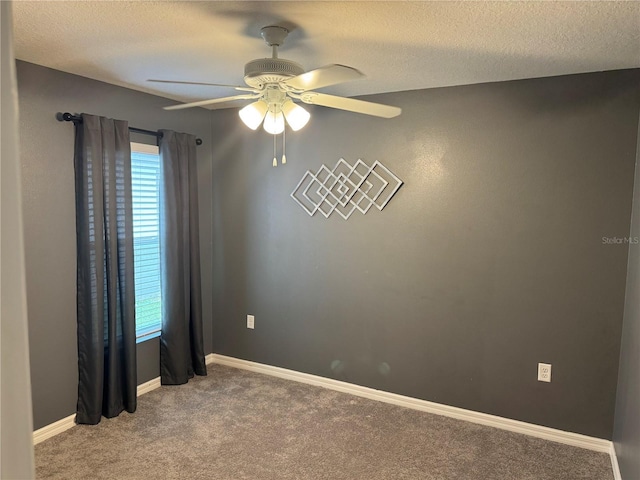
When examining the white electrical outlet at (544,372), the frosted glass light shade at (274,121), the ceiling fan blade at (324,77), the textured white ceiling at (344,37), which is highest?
the textured white ceiling at (344,37)

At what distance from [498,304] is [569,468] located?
1.01 metres

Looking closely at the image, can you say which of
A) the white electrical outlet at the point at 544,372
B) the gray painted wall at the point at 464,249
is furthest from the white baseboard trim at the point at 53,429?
the white electrical outlet at the point at 544,372

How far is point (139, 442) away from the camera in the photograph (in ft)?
9.62

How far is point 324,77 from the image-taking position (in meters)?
1.92

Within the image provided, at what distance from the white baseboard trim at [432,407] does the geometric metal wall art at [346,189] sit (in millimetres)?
1335

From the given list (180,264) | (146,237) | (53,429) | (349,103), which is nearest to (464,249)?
(349,103)

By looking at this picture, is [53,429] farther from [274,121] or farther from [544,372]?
[544,372]

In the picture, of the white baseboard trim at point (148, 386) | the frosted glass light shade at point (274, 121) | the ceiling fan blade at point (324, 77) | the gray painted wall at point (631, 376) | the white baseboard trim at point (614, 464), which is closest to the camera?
the ceiling fan blade at point (324, 77)

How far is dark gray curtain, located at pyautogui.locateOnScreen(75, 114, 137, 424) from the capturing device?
3.05 metres

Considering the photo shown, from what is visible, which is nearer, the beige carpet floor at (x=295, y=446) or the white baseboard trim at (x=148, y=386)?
the beige carpet floor at (x=295, y=446)

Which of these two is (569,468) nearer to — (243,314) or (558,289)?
(558,289)

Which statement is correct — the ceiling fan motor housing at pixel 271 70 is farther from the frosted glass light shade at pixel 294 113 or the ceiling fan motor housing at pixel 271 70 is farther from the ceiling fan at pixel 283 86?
the frosted glass light shade at pixel 294 113

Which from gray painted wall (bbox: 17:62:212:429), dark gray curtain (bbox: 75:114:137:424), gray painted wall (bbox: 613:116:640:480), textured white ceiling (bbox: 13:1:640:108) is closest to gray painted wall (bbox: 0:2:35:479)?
textured white ceiling (bbox: 13:1:640:108)

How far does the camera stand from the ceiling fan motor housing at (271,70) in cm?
204
